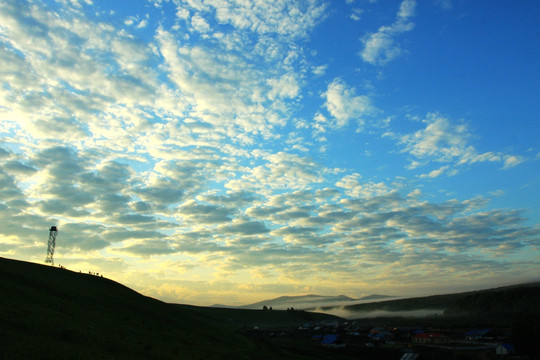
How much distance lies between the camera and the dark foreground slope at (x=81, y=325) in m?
31.4

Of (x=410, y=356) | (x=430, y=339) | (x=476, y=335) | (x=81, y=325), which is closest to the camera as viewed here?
(x=81, y=325)

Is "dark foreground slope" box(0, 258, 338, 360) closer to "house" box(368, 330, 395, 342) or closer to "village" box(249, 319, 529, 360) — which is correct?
"village" box(249, 319, 529, 360)

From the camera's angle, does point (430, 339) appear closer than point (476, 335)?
Yes

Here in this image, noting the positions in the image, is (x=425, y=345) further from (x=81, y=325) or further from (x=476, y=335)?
(x=81, y=325)

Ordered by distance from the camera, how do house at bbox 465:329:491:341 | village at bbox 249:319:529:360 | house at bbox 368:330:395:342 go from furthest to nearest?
house at bbox 368:330:395:342
house at bbox 465:329:491:341
village at bbox 249:319:529:360

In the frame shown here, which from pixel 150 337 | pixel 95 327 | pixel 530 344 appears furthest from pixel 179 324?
pixel 530 344

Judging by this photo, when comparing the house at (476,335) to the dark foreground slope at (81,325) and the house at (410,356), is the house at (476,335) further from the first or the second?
the dark foreground slope at (81,325)

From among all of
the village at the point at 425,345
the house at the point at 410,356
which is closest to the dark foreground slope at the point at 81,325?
the house at the point at 410,356

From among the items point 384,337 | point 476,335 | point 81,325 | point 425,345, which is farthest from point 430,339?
point 81,325

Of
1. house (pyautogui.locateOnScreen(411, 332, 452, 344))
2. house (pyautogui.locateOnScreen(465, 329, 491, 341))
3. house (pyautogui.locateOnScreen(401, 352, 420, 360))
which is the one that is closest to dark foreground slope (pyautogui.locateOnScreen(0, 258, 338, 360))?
house (pyautogui.locateOnScreen(401, 352, 420, 360))

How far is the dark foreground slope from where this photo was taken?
31.4 meters

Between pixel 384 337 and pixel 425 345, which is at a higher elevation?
pixel 384 337

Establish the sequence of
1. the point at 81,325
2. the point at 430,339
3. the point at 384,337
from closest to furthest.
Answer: the point at 81,325, the point at 430,339, the point at 384,337

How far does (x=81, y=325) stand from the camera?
4169 cm
